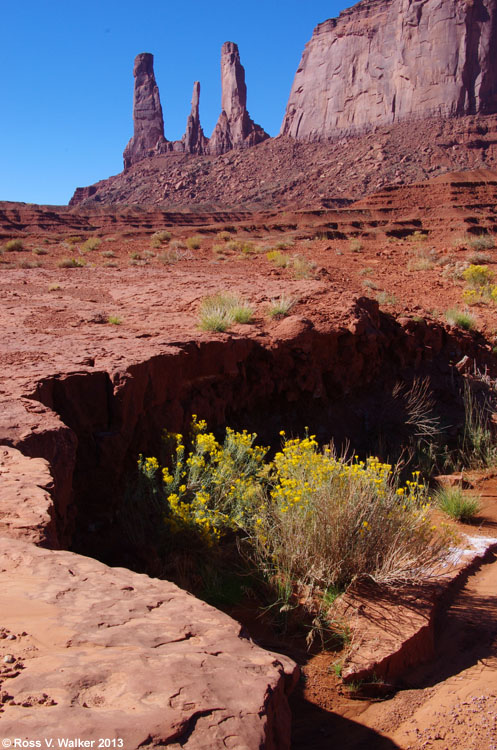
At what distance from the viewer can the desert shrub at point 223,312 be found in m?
7.34

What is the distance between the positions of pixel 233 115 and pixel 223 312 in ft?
278

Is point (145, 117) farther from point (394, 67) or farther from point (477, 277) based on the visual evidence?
point (477, 277)

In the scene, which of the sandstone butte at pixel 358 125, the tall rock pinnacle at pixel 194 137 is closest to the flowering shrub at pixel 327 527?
the sandstone butte at pixel 358 125

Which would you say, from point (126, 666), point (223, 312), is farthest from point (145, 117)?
point (126, 666)

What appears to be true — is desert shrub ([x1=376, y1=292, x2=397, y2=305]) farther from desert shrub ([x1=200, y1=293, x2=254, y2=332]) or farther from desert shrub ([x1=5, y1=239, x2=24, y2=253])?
desert shrub ([x1=5, y1=239, x2=24, y2=253])

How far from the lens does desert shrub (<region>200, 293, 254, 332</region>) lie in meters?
7.34

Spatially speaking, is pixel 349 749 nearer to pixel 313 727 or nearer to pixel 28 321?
pixel 313 727

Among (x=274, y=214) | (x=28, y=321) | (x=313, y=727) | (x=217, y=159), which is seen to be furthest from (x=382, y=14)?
(x=313, y=727)

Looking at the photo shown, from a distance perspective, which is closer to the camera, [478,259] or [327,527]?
[327,527]

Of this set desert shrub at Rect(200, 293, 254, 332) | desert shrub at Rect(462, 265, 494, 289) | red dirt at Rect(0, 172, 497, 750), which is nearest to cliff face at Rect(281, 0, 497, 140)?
red dirt at Rect(0, 172, 497, 750)

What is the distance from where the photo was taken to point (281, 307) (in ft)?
27.5

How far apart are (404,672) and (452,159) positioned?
193 ft

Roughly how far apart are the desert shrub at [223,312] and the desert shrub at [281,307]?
0.31 meters

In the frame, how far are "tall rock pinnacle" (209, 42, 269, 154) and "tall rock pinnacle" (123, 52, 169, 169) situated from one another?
956cm
